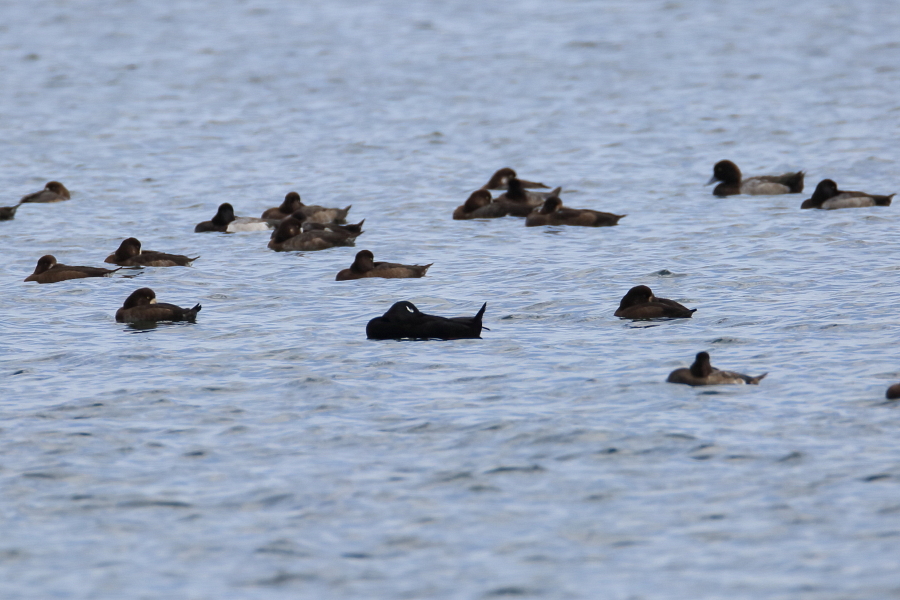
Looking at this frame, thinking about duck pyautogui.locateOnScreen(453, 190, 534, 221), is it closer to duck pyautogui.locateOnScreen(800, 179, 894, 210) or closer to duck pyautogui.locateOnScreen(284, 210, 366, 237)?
duck pyautogui.locateOnScreen(284, 210, 366, 237)

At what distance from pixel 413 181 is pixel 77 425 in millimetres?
18818

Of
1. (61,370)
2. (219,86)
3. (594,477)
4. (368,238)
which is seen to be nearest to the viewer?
(594,477)

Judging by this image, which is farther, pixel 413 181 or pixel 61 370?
pixel 413 181

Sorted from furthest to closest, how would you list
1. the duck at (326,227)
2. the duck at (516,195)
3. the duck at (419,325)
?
the duck at (516,195), the duck at (326,227), the duck at (419,325)

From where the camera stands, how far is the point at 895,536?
31.6 feet

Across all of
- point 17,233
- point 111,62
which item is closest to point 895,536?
point 17,233

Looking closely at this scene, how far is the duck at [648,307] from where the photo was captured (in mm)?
16609

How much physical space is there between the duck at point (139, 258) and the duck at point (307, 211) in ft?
13.9

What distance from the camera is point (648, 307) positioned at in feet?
54.5

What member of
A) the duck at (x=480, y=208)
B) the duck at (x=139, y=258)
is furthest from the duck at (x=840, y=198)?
the duck at (x=139, y=258)

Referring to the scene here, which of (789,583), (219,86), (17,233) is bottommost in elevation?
(789,583)

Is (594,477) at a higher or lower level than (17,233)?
lower

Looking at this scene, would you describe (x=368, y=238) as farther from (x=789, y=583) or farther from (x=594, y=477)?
(x=789, y=583)

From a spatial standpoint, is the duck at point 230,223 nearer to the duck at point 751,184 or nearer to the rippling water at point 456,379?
the rippling water at point 456,379
